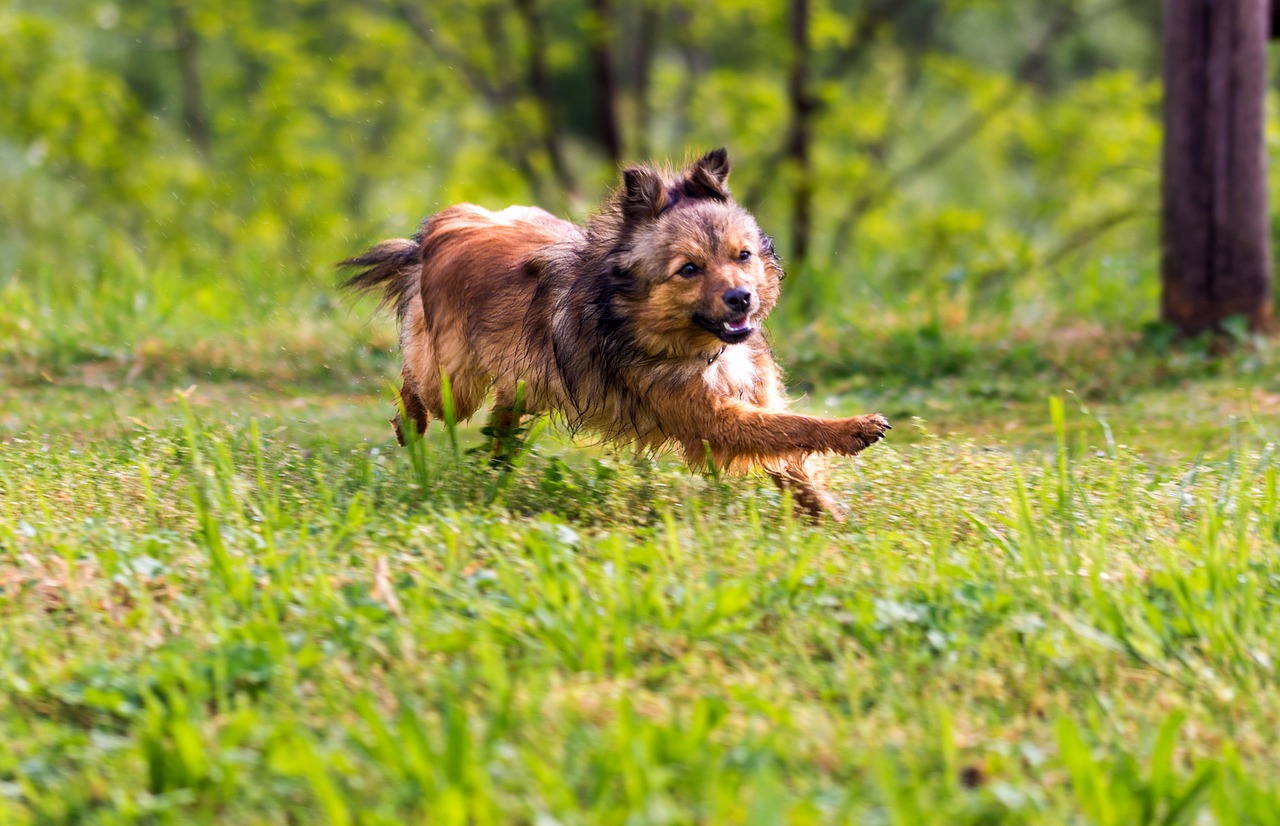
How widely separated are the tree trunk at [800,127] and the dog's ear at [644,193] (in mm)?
8149

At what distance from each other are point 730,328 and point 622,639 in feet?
5.68

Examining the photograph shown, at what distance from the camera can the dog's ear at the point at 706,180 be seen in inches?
200

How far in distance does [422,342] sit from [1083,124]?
11.3 metres

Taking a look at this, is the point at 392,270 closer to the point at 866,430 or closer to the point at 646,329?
the point at 646,329

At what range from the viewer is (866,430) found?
4621 millimetres

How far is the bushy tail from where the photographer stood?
6023 millimetres

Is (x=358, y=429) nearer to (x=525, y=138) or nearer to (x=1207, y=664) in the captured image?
(x=1207, y=664)

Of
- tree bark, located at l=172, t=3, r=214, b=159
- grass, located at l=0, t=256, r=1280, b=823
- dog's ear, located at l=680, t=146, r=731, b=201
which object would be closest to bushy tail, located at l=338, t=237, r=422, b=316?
grass, located at l=0, t=256, r=1280, b=823

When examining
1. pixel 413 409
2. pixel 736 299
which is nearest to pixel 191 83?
pixel 413 409

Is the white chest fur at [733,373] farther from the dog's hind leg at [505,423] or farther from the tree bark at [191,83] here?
the tree bark at [191,83]

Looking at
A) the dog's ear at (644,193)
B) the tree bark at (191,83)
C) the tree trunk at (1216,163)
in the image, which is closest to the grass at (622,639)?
the dog's ear at (644,193)

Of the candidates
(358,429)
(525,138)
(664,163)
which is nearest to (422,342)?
(358,429)

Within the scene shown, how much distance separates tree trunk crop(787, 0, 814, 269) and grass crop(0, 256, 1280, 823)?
8.58 meters

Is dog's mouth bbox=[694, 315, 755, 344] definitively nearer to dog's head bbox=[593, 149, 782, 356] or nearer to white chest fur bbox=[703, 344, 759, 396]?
dog's head bbox=[593, 149, 782, 356]
